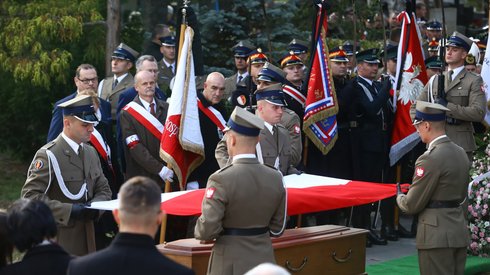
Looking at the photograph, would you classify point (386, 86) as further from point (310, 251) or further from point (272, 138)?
point (310, 251)

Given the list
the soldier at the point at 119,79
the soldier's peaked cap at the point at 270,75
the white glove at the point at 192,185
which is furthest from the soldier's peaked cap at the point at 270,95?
the soldier at the point at 119,79

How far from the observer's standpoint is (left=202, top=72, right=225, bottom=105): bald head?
9.77 meters

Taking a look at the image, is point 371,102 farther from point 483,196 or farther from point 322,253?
point 322,253

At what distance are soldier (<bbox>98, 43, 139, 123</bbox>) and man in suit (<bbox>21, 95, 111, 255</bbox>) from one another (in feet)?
12.0

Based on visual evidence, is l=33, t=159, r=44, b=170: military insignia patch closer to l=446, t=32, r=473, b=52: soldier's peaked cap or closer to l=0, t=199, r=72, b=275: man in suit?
l=0, t=199, r=72, b=275: man in suit

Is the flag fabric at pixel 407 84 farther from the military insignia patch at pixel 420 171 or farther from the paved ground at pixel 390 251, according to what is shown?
the military insignia patch at pixel 420 171

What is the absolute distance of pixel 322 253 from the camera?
8.06m

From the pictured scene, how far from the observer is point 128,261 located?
460cm

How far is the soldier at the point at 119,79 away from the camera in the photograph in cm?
1127

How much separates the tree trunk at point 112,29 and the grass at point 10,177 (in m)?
2.17

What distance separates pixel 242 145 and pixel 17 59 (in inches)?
292

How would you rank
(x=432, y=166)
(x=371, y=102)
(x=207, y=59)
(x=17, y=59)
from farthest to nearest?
(x=207, y=59)
(x=17, y=59)
(x=371, y=102)
(x=432, y=166)

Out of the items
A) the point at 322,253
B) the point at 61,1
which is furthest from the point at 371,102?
the point at 61,1

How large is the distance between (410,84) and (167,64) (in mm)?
3119
